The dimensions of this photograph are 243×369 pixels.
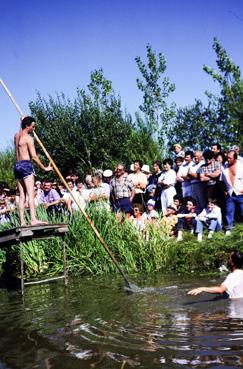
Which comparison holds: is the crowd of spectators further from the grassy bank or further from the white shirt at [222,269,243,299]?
the white shirt at [222,269,243,299]

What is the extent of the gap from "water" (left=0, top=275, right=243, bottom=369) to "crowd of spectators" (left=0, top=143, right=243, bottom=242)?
2.83 metres

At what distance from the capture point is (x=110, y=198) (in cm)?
1379

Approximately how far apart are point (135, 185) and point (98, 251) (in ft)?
9.40

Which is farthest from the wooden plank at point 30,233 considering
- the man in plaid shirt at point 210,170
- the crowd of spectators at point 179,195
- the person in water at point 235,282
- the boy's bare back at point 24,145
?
the person in water at point 235,282

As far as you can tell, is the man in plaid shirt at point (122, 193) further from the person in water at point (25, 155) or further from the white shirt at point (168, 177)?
the person in water at point (25, 155)

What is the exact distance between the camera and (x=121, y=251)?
11.8 m

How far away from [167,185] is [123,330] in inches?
295

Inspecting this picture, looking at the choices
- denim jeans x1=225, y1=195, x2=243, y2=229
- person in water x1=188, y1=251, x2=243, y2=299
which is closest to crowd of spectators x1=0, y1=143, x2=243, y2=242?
denim jeans x1=225, y1=195, x2=243, y2=229

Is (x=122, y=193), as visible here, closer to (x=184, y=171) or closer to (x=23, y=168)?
(x=184, y=171)

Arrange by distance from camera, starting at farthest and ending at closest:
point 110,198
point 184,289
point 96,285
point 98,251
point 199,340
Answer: point 110,198 → point 98,251 → point 96,285 → point 184,289 → point 199,340

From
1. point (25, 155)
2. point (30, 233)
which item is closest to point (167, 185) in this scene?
point (30, 233)

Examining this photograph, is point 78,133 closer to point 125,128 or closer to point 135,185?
point 125,128

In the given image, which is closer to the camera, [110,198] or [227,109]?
[110,198]

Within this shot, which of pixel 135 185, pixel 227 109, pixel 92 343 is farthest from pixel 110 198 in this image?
pixel 227 109
